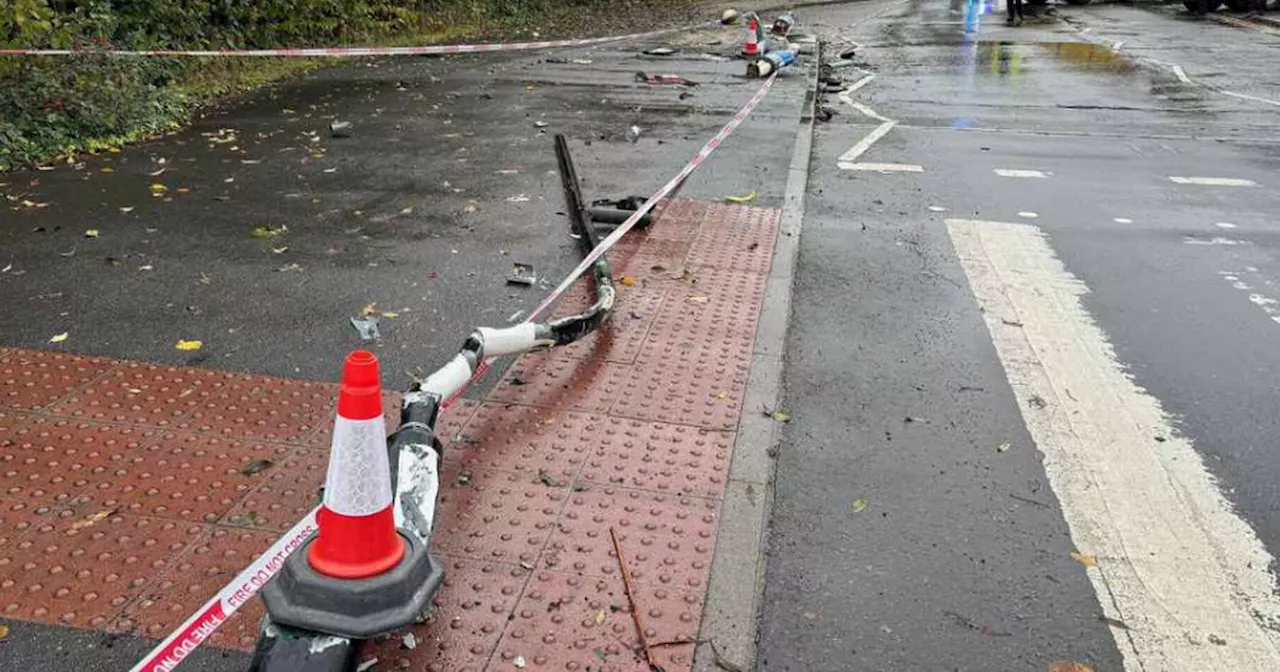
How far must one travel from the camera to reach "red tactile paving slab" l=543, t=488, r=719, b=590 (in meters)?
3.43

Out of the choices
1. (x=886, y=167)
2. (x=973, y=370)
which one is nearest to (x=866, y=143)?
(x=886, y=167)

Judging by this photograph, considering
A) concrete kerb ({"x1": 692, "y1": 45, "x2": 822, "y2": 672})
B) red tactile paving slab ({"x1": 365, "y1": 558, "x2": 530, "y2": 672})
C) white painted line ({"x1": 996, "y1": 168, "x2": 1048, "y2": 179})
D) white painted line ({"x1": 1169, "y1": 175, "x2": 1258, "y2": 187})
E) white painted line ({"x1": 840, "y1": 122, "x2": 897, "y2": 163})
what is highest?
red tactile paving slab ({"x1": 365, "y1": 558, "x2": 530, "y2": 672})

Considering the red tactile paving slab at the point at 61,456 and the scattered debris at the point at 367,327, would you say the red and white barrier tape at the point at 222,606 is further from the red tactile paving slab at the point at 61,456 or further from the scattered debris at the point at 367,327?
the scattered debris at the point at 367,327

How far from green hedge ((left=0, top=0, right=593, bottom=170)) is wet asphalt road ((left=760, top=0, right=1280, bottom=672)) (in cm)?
708

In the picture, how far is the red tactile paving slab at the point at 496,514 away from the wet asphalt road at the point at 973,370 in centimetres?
84

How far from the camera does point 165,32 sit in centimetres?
1308

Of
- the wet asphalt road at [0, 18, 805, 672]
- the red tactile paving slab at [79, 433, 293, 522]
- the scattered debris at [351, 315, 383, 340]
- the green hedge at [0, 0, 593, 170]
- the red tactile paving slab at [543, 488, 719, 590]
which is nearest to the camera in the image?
the red tactile paving slab at [543, 488, 719, 590]

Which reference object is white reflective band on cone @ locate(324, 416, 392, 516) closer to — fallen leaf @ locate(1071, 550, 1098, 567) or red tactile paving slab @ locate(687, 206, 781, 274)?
fallen leaf @ locate(1071, 550, 1098, 567)

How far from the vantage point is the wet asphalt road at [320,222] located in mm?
5297

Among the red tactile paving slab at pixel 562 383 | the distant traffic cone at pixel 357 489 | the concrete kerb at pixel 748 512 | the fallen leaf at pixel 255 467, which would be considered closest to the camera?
the distant traffic cone at pixel 357 489

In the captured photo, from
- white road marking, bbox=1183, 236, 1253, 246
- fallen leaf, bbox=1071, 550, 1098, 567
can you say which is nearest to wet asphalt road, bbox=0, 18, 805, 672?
fallen leaf, bbox=1071, 550, 1098, 567

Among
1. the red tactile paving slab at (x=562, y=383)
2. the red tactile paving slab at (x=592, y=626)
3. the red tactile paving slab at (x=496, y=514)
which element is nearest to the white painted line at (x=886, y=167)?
the red tactile paving slab at (x=562, y=383)

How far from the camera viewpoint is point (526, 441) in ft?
14.1

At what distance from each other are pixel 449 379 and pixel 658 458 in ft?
3.01
